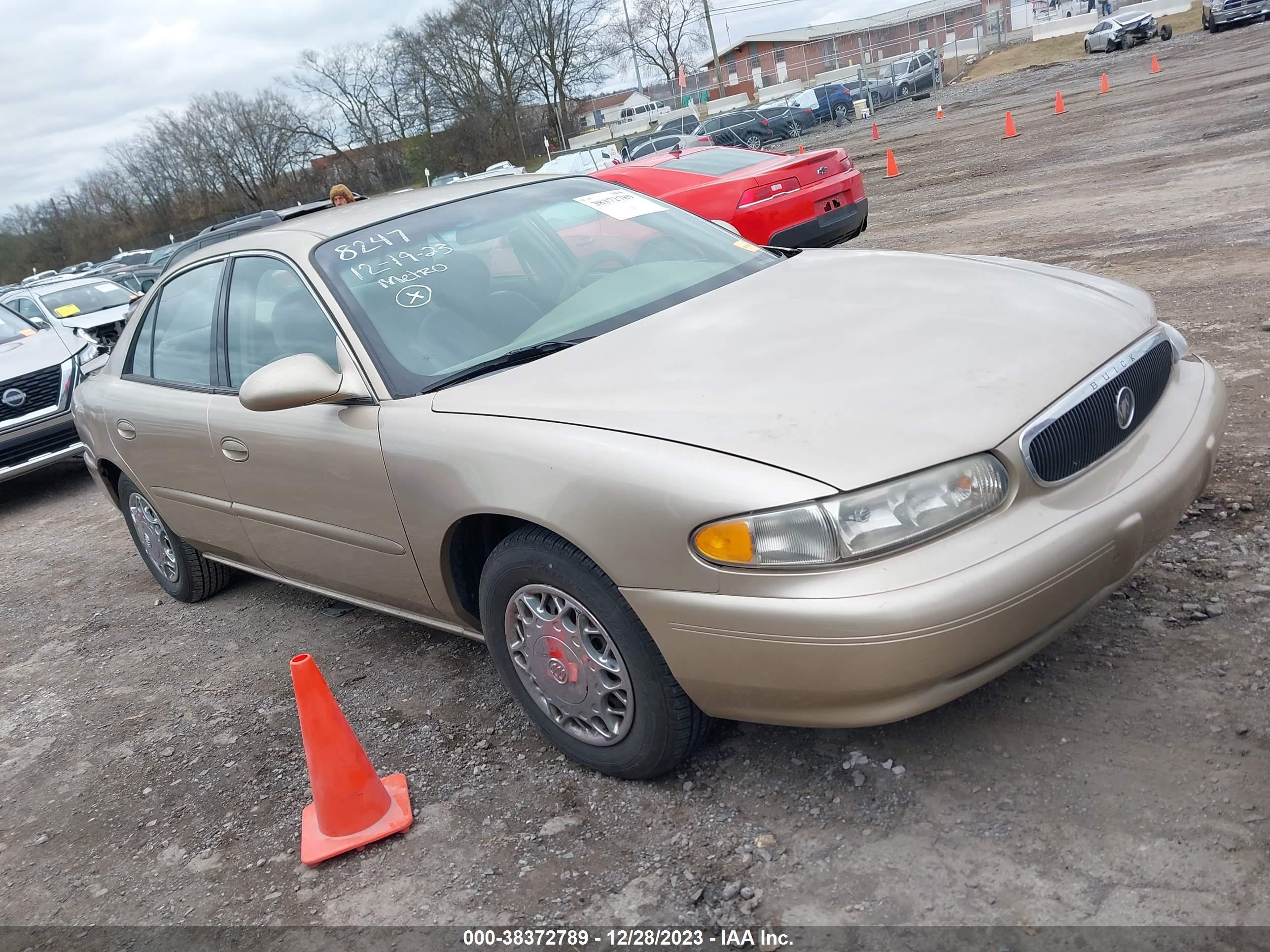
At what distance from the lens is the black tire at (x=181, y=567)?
15.9 feet

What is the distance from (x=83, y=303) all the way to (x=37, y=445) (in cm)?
671

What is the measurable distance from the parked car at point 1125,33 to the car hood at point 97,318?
37524mm

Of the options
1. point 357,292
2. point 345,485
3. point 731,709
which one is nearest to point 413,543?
point 345,485

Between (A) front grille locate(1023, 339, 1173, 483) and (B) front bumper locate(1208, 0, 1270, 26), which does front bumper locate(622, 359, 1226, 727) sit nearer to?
(A) front grille locate(1023, 339, 1173, 483)

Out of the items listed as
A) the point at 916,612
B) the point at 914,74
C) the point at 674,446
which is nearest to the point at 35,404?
the point at 674,446

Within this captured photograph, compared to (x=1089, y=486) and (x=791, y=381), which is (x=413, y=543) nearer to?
(x=791, y=381)

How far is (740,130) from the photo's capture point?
34.0 m

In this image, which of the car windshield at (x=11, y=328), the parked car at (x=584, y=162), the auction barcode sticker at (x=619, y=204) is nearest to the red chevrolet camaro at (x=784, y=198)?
the auction barcode sticker at (x=619, y=204)

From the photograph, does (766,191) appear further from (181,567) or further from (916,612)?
(916,612)

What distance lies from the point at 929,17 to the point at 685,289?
250ft

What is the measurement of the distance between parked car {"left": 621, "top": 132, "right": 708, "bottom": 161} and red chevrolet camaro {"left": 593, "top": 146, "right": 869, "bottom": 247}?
16661 mm

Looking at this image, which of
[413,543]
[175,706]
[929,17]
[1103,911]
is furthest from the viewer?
[929,17]

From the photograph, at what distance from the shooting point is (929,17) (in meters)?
70.6

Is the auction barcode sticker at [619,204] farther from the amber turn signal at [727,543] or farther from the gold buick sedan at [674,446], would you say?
the amber turn signal at [727,543]
